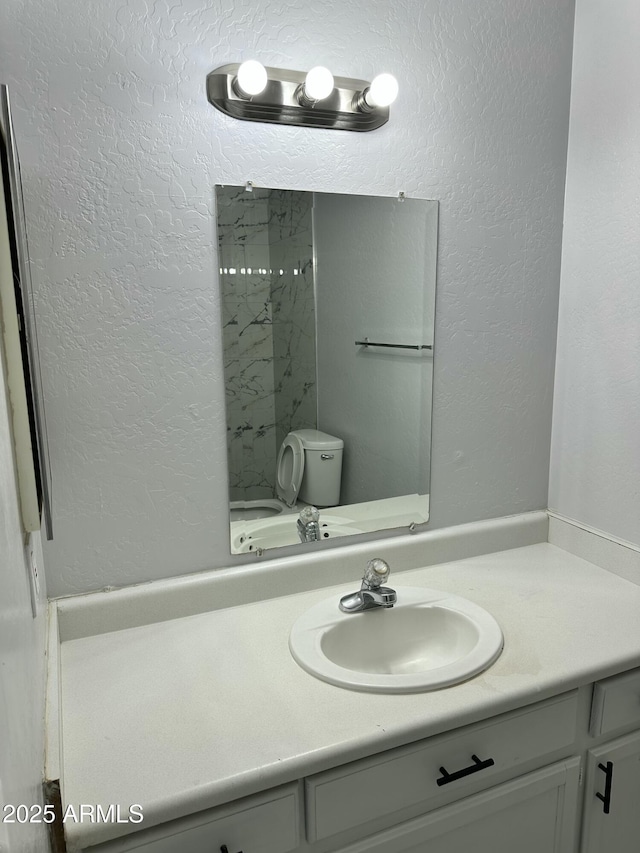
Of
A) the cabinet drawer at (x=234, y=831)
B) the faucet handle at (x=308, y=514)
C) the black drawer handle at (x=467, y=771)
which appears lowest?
the black drawer handle at (x=467, y=771)

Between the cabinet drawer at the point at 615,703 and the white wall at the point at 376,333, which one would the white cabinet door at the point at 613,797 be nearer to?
the cabinet drawer at the point at 615,703

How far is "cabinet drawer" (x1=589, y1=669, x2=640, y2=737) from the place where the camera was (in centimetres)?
121

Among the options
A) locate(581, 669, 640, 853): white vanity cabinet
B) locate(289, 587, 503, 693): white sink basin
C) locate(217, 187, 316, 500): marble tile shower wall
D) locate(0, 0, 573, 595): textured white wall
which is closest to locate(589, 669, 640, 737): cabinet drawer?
locate(581, 669, 640, 853): white vanity cabinet

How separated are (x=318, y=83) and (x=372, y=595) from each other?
1.11 metres

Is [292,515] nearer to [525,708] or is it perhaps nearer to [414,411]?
[414,411]

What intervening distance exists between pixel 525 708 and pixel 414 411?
742mm

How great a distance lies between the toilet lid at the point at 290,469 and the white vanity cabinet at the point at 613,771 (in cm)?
77

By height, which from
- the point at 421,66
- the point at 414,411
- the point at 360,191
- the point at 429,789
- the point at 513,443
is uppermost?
the point at 421,66

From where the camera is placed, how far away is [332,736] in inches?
38.4

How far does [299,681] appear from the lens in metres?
1.13

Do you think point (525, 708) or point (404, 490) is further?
point (404, 490)

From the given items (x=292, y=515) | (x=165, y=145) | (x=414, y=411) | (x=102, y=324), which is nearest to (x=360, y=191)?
(x=165, y=145)

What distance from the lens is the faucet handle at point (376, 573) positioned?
1.34m

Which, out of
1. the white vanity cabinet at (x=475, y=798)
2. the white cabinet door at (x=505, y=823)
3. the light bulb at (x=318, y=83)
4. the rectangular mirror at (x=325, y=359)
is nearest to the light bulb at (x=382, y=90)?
the light bulb at (x=318, y=83)
